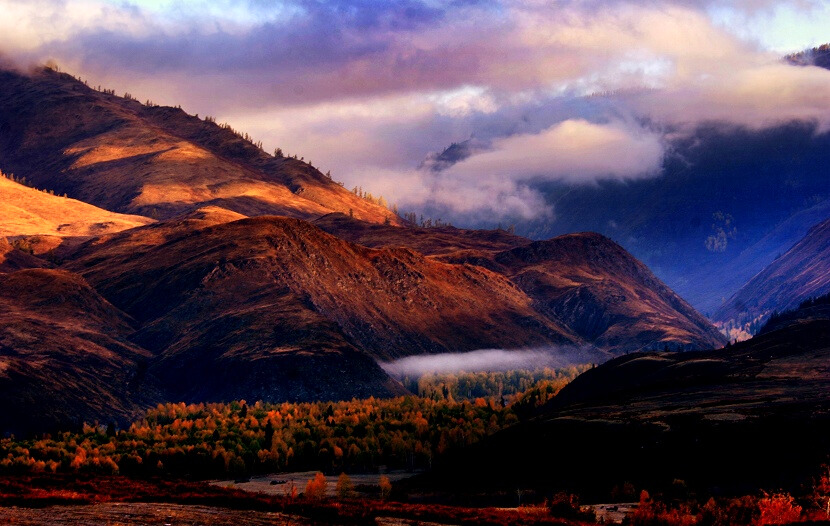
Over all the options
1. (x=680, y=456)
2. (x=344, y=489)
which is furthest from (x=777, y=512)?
(x=344, y=489)

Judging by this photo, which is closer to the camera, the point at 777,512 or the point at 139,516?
the point at 139,516

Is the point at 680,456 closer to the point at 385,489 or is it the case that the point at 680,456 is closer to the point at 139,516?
the point at 385,489

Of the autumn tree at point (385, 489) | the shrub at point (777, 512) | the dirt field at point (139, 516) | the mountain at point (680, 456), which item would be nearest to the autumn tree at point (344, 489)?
the autumn tree at point (385, 489)

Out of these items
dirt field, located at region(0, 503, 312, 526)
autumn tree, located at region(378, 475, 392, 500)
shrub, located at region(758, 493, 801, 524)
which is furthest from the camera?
autumn tree, located at region(378, 475, 392, 500)

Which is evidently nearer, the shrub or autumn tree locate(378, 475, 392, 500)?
the shrub

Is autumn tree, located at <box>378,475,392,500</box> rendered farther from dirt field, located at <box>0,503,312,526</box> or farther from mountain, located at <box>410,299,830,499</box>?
dirt field, located at <box>0,503,312,526</box>

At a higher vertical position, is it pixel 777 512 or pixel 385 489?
pixel 385 489

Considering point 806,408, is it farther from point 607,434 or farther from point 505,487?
point 505,487

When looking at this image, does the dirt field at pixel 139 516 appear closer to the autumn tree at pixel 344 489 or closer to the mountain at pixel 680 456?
the autumn tree at pixel 344 489

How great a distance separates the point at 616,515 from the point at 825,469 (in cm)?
3407

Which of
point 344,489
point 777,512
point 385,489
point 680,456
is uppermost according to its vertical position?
point 680,456

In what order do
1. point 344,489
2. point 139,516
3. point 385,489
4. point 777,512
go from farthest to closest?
point 385,489 < point 344,489 < point 777,512 < point 139,516

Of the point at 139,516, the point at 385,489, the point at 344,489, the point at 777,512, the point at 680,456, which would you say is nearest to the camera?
the point at 139,516

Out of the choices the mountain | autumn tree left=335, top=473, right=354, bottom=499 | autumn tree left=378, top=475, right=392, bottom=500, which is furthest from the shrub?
autumn tree left=335, top=473, right=354, bottom=499
